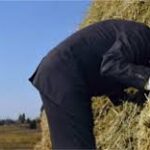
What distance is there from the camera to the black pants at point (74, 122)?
4.12 meters

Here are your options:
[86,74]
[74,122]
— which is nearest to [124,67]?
[86,74]

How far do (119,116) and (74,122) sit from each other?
42.1 inches

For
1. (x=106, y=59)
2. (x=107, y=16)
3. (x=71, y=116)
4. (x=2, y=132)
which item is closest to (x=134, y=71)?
(x=106, y=59)

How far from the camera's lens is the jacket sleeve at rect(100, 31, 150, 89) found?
402 centimetres

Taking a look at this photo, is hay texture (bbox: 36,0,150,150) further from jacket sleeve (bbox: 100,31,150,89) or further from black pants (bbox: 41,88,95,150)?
black pants (bbox: 41,88,95,150)

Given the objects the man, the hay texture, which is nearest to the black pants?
the man

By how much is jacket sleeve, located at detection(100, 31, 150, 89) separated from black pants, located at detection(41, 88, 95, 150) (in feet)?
0.73

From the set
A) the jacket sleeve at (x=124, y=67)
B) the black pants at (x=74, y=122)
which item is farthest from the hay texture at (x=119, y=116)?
the black pants at (x=74, y=122)

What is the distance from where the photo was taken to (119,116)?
16.9ft

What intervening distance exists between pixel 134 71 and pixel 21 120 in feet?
79.8

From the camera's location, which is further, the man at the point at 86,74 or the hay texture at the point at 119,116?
the hay texture at the point at 119,116

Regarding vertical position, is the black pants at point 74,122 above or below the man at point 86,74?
below

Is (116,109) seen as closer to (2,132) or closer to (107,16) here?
(107,16)

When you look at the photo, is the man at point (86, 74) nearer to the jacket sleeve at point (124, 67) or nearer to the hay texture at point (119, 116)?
the jacket sleeve at point (124, 67)
